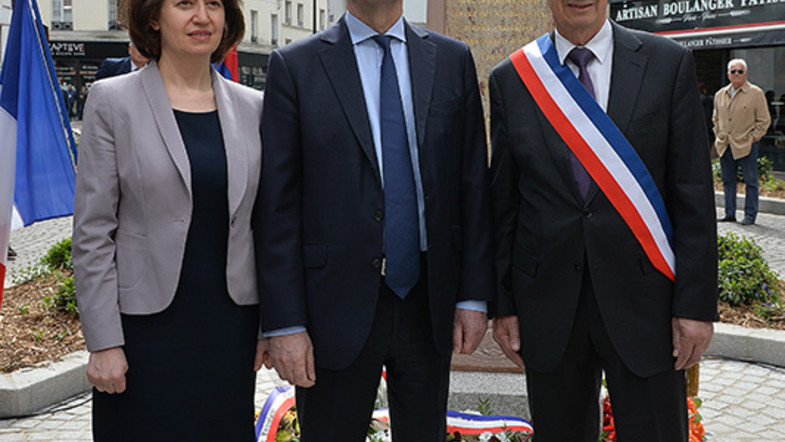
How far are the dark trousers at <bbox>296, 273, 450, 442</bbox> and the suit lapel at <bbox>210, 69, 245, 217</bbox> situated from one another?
539 millimetres

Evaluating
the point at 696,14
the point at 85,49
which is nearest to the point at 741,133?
the point at 696,14

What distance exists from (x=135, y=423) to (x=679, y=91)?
1.96 m

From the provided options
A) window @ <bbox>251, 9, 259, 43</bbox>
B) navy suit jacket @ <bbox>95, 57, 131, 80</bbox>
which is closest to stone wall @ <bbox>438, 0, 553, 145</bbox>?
navy suit jacket @ <bbox>95, 57, 131, 80</bbox>

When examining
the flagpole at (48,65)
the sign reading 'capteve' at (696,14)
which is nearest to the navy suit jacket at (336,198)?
the flagpole at (48,65)

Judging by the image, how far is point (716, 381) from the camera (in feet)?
18.0

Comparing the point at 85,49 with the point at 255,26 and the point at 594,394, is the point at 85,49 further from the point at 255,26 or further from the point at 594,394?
the point at 594,394

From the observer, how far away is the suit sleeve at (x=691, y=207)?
8.62 ft

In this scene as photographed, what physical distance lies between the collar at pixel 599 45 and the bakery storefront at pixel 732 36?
551 inches

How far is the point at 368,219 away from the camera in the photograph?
2.65 m

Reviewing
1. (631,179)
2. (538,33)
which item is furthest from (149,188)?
(538,33)

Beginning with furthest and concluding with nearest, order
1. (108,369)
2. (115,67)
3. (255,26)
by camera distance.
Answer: (255,26) → (115,67) → (108,369)

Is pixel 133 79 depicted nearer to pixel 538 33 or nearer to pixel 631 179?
pixel 631 179

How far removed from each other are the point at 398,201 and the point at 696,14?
16.5 metres

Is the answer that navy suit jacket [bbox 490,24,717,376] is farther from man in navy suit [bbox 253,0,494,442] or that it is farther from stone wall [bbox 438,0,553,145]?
stone wall [bbox 438,0,553,145]
